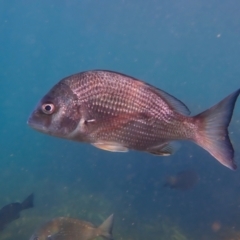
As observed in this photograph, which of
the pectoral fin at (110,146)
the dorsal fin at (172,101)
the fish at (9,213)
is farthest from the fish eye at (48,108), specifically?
the fish at (9,213)

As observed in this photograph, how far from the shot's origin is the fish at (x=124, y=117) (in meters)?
2.47

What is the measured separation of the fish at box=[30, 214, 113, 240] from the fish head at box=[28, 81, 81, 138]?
7.70 feet

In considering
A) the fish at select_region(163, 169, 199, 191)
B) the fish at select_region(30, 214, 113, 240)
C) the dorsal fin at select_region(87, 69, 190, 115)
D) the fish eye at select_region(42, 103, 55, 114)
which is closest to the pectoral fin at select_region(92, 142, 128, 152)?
the fish eye at select_region(42, 103, 55, 114)

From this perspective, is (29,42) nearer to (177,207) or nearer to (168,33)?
(168,33)

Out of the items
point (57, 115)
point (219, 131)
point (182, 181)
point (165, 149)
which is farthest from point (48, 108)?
point (182, 181)

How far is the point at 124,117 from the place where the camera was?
2.60 m

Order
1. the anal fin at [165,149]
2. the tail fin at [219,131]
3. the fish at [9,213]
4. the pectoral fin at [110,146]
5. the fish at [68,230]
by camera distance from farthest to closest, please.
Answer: the fish at [9,213] → the fish at [68,230] → the anal fin at [165,149] → the pectoral fin at [110,146] → the tail fin at [219,131]

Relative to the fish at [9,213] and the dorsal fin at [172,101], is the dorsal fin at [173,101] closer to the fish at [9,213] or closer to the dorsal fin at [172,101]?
the dorsal fin at [172,101]

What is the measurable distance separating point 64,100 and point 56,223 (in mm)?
2508

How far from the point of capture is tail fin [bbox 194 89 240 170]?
2.38m

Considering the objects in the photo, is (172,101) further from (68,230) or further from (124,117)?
(68,230)

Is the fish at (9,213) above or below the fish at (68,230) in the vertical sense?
below

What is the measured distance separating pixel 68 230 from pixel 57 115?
2453 millimetres

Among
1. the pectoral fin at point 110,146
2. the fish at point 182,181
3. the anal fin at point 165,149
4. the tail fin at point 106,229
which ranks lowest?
the fish at point 182,181
